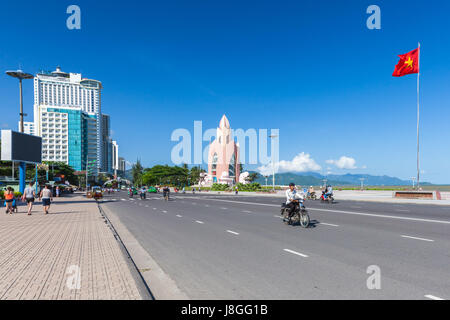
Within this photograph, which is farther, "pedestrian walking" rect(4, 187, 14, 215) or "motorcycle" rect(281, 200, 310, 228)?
"pedestrian walking" rect(4, 187, 14, 215)

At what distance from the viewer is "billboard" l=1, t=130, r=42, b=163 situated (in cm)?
2723

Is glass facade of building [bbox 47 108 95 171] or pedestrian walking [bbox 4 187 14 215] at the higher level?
glass facade of building [bbox 47 108 95 171]

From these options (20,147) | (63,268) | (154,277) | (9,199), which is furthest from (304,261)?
(20,147)

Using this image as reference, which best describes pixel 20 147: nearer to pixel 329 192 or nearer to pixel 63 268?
pixel 63 268

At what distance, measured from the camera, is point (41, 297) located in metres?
4.18

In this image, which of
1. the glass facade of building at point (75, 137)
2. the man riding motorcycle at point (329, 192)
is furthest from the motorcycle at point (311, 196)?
the glass facade of building at point (75, 137)

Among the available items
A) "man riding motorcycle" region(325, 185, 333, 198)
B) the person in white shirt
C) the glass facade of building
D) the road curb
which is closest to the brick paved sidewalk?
the road curb

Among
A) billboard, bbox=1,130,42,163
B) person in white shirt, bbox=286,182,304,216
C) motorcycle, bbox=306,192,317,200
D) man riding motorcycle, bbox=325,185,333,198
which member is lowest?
motorcycle, bbox=306,192,317,200

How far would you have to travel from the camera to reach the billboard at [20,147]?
89.4ft

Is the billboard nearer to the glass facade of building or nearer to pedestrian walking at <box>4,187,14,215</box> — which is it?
pedestrian walking at <box>4,187,14,215</box>

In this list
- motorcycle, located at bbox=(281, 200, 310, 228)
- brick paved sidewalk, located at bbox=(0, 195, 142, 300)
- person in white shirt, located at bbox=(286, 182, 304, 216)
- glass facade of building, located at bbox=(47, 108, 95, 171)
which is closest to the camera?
brick paved sidewalk, located at bbox=(0, 195, 142, 300)

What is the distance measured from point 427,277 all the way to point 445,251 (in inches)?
106
